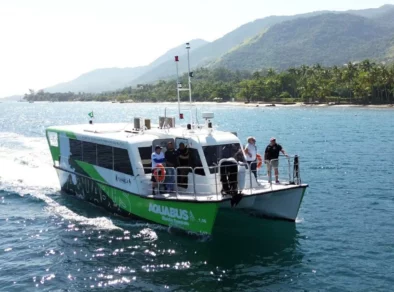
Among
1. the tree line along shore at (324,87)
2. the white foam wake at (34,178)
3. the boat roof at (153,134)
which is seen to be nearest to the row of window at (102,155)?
the boat roof at (153,134)

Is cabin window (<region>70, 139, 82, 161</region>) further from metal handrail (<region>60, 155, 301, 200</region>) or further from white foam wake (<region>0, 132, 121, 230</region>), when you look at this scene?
metal handrail (<region>60, 155, 301, 200</region>)

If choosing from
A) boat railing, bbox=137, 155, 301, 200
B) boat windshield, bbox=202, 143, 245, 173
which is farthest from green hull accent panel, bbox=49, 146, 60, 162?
boat windshield, bbox=202, 143, 245, 173

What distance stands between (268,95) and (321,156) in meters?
110

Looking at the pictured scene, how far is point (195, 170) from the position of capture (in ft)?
50.8

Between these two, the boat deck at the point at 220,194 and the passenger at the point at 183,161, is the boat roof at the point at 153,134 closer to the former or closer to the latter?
the passenger at the point at 183,161

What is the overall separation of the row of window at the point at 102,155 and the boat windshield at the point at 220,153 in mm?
2742

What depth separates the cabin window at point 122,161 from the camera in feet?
54.2

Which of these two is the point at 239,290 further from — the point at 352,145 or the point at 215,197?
the point at 352,145

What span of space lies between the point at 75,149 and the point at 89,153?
4.78 ft

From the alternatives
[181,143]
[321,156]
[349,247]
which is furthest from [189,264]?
[321,156]

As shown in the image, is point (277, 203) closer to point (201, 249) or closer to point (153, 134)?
point (201, 249)

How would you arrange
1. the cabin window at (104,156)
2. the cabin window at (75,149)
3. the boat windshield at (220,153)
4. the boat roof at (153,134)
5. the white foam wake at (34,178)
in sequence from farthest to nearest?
the cabin window at (75,149) → the white foam wake at (34,178) → the cabin window at (104,156) → the boat roof at (153,134) → the boat windshield at (220,153)

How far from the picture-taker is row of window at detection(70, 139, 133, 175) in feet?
55.1

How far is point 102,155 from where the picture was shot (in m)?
18.3
